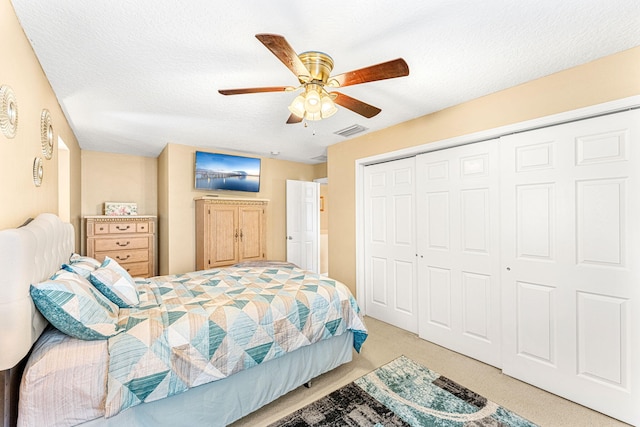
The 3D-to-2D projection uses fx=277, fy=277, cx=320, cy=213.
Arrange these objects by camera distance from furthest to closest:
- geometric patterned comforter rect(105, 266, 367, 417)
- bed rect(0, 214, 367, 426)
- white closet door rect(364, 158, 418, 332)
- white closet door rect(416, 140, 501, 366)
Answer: white closet door rect(364, 158, 418, 332), white closet door rect(416, 140, 501, 366), geometric patterned comforter rect(105, 266, 367, 417), bed rect(0, 214, 367, 426)

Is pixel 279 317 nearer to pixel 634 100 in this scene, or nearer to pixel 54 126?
pixel 54 126

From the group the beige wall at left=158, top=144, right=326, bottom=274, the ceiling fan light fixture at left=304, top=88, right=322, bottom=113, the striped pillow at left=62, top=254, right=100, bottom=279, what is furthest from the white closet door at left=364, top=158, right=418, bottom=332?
the striped pillow at left=62, top=254, right=100, bottom=279

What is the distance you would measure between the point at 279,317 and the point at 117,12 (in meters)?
2.02

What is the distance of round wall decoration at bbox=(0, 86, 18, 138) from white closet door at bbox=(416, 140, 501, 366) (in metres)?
3.16

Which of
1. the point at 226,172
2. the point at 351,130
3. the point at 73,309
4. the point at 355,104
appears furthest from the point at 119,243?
the point at 355,104

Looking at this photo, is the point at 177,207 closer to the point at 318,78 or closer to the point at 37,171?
the point at 37,171

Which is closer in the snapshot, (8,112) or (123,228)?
(8,112)

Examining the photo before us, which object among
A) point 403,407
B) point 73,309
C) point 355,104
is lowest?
point 403,407

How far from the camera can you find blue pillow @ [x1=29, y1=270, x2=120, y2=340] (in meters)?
1.31

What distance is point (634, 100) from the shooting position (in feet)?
5.91

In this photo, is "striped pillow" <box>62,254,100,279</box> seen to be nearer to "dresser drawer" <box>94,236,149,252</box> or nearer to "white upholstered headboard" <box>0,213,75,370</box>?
"white upholstered headboard" <box>0,213,75,370</box>

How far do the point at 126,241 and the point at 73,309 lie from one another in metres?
3.02

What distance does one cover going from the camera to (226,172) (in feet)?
14.3

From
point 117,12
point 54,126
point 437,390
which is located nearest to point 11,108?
point 117,12
